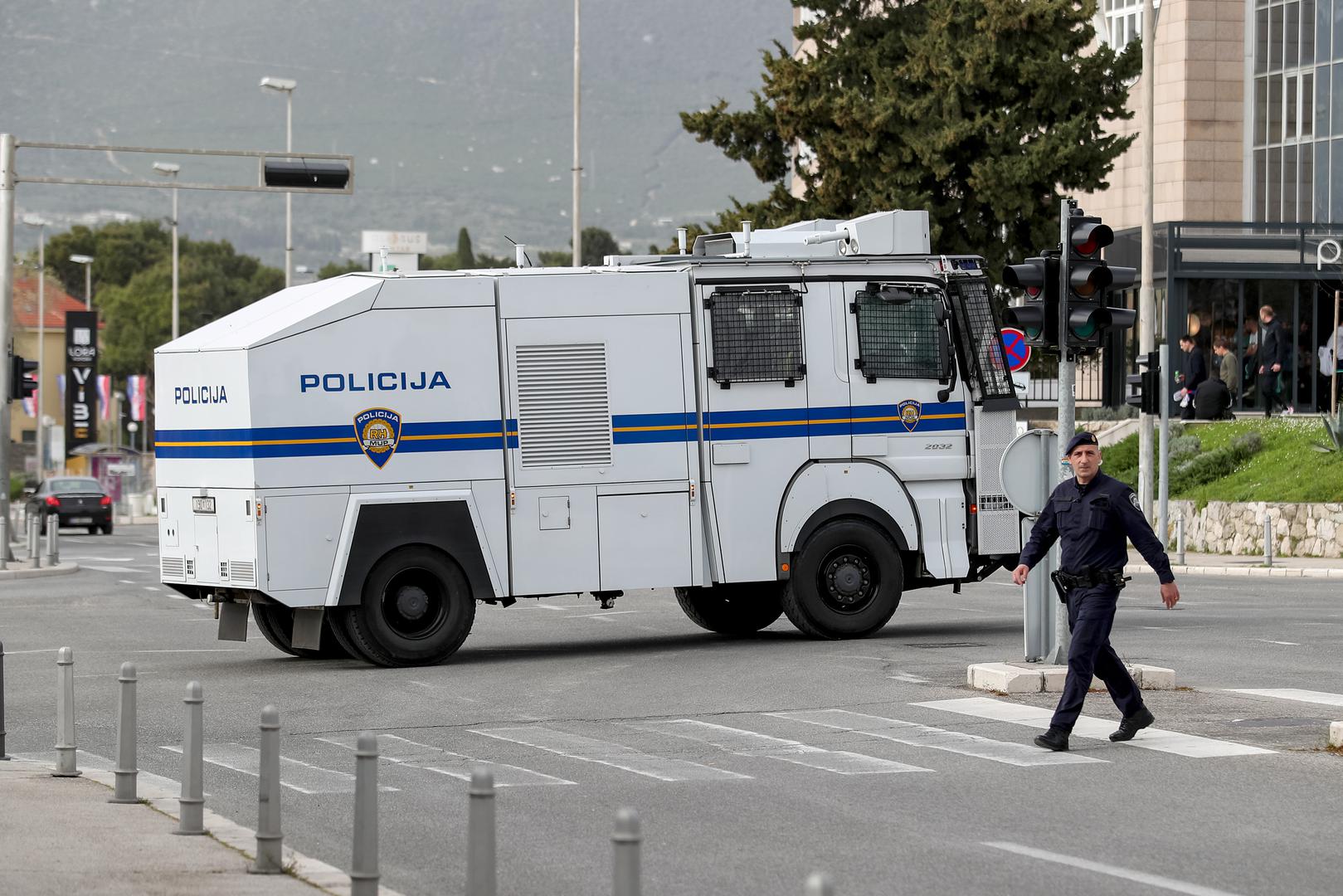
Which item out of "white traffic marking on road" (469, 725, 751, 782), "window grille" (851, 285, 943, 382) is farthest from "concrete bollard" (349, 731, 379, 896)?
"window grille" (851, 285, 943, 382)

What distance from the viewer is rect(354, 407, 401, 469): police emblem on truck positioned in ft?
58.0

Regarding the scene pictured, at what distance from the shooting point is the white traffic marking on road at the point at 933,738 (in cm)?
1207

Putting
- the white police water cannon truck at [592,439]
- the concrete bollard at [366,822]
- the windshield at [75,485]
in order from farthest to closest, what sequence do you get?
1. the windshield at [75,485]
2. the white police water cannon truck at [592,439]
3. the concrete bollard at [366,822]

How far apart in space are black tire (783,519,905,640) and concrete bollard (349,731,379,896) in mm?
11487

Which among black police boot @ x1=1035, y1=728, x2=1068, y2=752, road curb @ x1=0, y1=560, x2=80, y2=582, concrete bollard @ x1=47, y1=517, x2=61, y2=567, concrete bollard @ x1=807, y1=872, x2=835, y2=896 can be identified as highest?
concrete bollard @ x1=807, y1=872, x2=835, y2=896

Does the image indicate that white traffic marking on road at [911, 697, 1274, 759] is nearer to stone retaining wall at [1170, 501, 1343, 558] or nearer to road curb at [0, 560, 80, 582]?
stone retaining wall at [1170, 501, 1343, 558]

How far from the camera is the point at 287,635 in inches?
746

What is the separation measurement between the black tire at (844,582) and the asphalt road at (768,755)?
281 millimetres

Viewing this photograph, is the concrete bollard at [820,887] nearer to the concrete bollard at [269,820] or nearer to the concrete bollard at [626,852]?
the concrete bollard at [626,852]

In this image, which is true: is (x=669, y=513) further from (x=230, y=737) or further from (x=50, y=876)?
(x=50, y=876)

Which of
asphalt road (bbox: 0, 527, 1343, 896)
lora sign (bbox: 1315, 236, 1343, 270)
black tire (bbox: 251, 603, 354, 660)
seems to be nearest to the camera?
asphalt road (bbox: 0, 527, 1343, 896)

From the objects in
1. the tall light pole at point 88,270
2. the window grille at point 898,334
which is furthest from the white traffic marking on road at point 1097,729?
the tall light pole at point 88,270

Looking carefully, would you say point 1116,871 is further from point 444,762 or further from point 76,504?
point 76,504

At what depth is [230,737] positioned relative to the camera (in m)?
13.6
